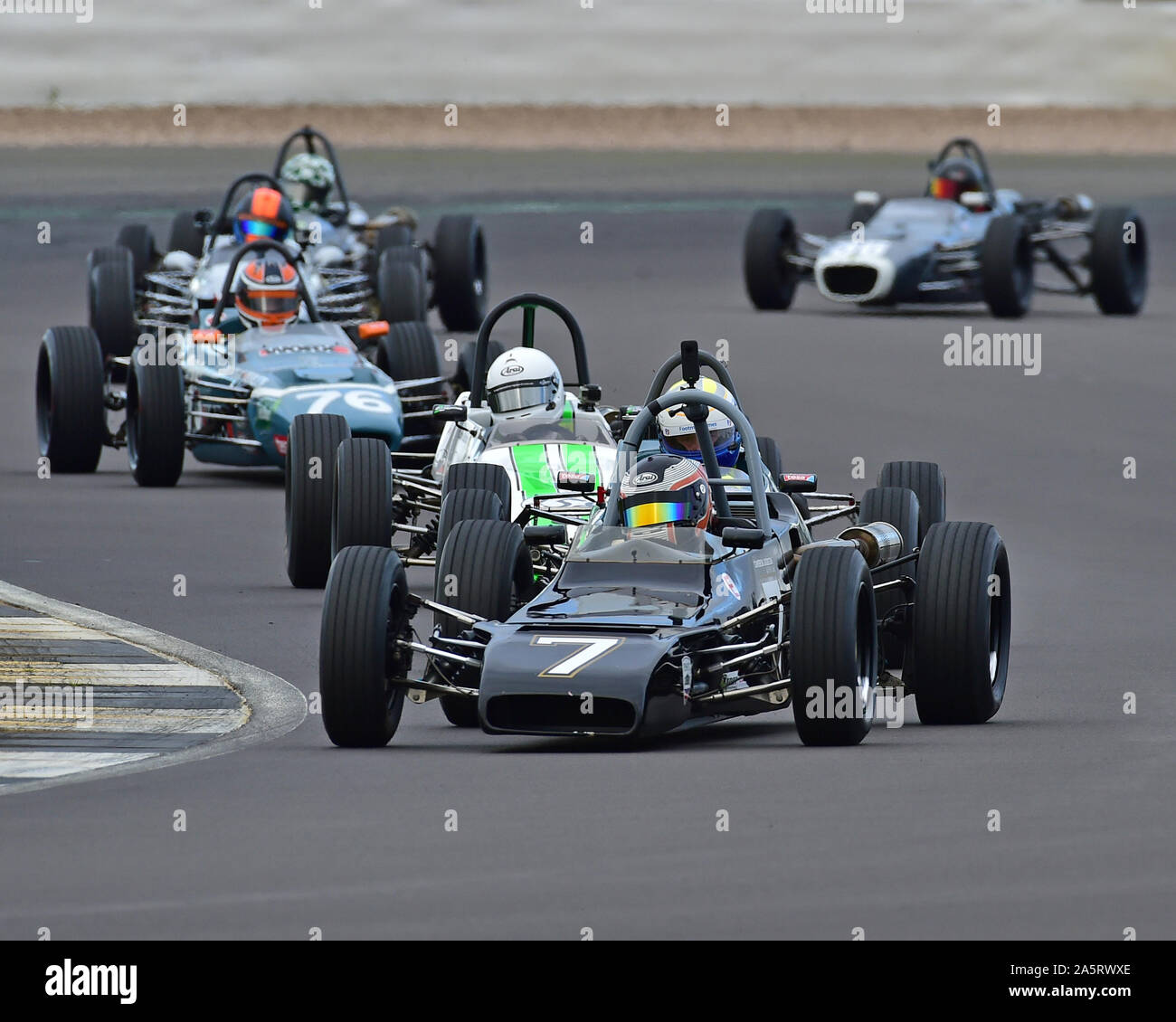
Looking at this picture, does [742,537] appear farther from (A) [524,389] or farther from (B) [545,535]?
(A) [524,389]

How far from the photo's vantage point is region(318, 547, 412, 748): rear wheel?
12672mm

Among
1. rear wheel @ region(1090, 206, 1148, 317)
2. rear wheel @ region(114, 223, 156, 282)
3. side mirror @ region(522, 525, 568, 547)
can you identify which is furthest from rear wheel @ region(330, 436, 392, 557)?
rear wheel @ region(1090, 206, 1148, 317)

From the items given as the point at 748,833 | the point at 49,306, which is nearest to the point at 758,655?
the point at 748,833

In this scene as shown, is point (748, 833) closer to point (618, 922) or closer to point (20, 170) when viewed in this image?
point (618, 922)

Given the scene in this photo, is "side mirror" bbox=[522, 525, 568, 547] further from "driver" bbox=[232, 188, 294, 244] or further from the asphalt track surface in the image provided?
"driver" bbox=[232, 188, 294, 244]

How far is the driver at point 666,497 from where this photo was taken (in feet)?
45.9

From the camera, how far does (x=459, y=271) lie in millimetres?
34406

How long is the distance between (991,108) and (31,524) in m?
61.9

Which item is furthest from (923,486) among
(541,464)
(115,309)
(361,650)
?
(115,309)

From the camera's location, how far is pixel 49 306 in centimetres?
3947

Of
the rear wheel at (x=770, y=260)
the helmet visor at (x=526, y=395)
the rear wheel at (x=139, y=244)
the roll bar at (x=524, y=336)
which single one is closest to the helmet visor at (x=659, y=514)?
the roll bar at (x=524, y=336)

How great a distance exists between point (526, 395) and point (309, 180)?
592 inches

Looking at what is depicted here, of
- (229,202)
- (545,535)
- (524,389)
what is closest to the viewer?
(545,535)

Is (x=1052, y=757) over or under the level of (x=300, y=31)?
under
